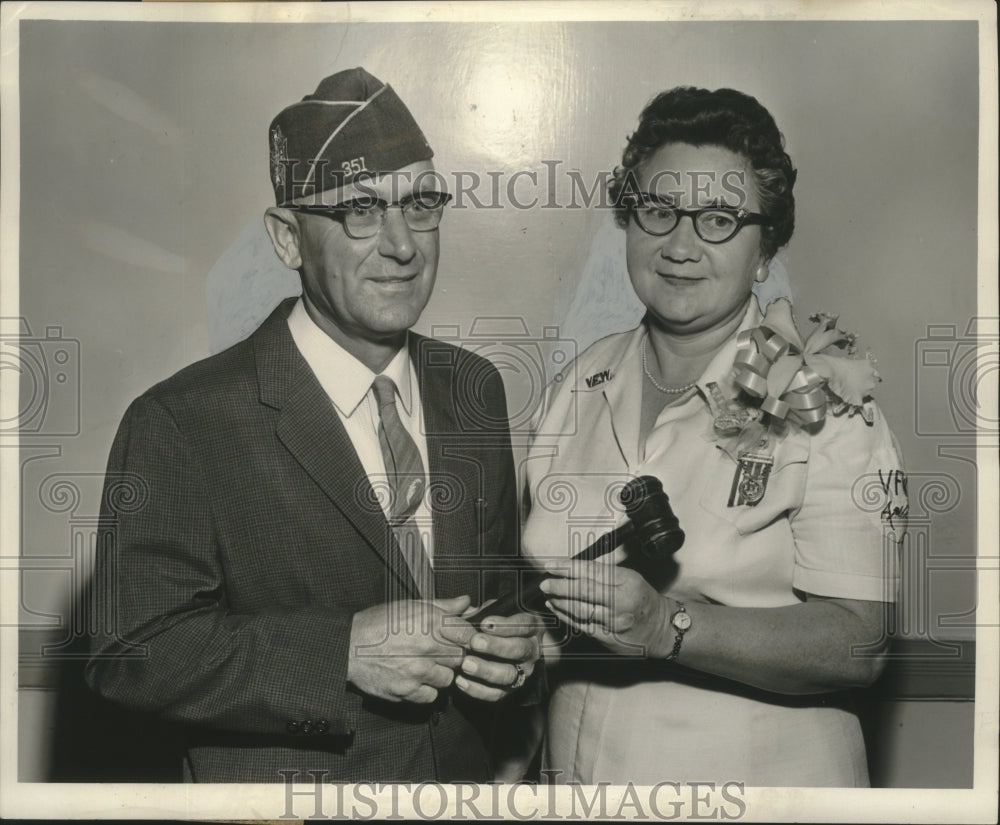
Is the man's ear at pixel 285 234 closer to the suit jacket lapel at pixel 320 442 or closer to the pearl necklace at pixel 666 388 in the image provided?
the suit jacket lapel at pixel 320 442

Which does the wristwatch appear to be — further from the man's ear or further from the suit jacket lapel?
the man's ear

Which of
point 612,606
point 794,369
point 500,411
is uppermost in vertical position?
point 794,369

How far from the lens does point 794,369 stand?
2605mm

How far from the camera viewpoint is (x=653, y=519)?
2.58m

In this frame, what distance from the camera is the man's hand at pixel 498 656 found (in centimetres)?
261

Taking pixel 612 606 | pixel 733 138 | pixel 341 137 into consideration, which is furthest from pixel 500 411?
pixel 733 138

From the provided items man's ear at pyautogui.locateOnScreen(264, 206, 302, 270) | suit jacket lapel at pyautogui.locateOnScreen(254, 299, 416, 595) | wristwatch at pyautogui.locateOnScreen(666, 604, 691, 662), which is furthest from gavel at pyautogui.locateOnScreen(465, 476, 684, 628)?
man's ear at pyautogui.locateOnScreen(264, 206, 302, 270)

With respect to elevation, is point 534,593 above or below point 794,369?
below

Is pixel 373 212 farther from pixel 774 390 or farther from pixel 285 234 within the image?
pixel 774 390

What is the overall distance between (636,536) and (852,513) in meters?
0.52

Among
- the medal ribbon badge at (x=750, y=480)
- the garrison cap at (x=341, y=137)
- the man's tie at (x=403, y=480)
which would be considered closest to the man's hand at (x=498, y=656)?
the man's tie at (x=403, y=480)

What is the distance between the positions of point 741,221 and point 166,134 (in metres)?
1.42

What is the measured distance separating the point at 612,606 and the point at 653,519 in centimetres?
23

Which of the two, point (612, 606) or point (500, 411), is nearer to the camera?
point (612, 606)
